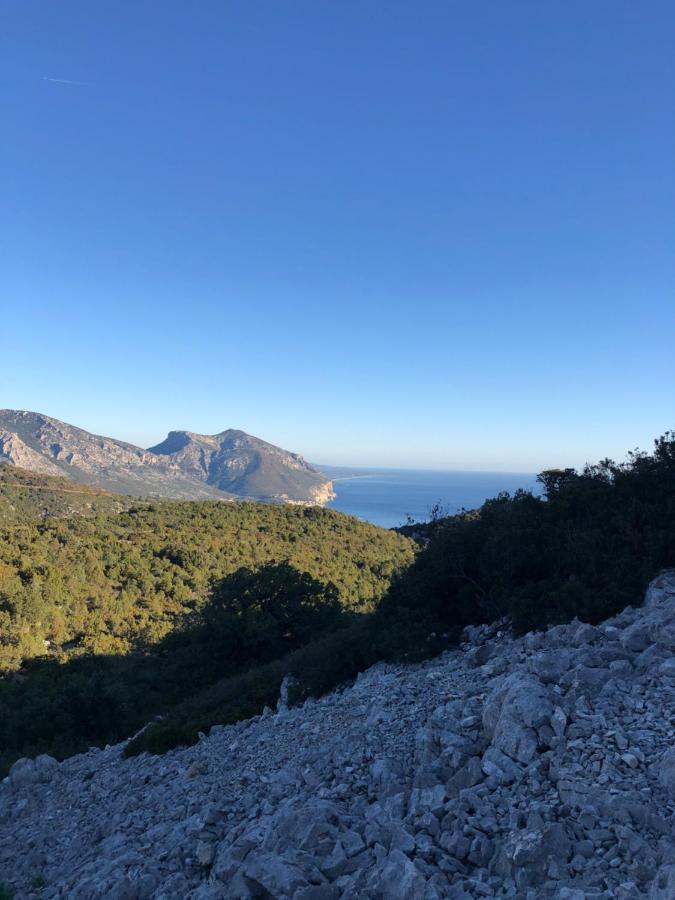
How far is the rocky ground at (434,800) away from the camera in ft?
14.0

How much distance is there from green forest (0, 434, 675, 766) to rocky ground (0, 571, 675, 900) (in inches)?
55.4

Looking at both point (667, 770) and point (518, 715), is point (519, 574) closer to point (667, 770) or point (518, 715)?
point (518, 715)

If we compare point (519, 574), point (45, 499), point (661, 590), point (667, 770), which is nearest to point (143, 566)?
point (519, 574)

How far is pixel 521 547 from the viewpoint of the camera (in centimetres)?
1193

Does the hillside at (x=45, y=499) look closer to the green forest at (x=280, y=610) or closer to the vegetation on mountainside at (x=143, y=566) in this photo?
the vegetation on mountainside at (x=143, y=566)

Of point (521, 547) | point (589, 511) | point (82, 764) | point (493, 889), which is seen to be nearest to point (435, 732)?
point (493, 889)

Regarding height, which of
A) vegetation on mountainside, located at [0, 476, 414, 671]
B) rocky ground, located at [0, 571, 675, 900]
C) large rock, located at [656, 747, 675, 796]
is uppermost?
large rock, located at [656, 747, 675, 796]

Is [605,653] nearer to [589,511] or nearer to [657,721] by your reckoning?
[657,721]

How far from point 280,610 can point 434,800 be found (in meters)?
17.0

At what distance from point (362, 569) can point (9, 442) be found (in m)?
186

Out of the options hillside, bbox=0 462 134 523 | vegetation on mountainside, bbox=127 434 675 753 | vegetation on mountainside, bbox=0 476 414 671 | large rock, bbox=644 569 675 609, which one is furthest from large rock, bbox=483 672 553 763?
hillside, bbox=0 462 134 523

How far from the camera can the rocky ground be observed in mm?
4277

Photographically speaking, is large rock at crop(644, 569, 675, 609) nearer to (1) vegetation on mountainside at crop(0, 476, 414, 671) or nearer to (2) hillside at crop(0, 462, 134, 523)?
(1) vegetation on mountainside at crop(0, 476, 414, 671)

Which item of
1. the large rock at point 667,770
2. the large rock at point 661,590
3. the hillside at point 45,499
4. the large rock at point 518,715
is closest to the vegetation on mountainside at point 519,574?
the large rock at point 661,590
